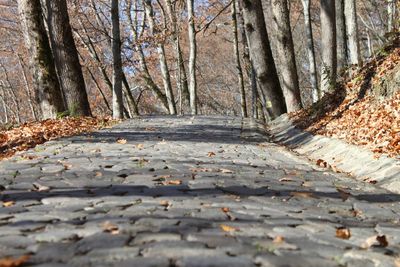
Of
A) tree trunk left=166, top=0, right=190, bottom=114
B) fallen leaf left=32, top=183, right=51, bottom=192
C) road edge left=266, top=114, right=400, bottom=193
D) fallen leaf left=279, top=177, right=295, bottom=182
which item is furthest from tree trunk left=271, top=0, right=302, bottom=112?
fallen leaf left=32, top=183, right=51, bottom=192

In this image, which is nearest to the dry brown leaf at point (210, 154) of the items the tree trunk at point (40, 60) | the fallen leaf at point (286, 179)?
the fallen leaf at point (286, 179)

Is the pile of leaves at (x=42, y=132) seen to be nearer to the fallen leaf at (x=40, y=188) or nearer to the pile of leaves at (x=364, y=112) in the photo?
the fallen leaf at (x=40, y=188)

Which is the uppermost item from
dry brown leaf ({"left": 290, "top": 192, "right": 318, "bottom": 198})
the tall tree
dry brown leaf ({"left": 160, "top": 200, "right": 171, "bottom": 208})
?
the tall tree

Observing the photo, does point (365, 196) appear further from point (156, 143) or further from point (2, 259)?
point (156, 143)

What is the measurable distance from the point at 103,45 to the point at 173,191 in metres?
29.3

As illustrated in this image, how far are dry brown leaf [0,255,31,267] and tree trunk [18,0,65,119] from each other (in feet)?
34.7

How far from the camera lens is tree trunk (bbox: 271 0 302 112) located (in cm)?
1608

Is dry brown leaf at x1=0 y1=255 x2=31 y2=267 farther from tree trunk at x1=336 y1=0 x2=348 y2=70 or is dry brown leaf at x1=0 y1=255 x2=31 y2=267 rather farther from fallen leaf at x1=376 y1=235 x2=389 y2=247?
tree trunk at x1=336 y1=0 x2=348 y2=70

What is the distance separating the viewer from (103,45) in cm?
3272

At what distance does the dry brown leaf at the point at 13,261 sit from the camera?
2615 millimetres

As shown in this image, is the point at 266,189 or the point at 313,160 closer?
Result: the point at 266,189

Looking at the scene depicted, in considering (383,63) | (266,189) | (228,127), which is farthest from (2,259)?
(228,127)

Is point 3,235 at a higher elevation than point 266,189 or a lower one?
higher

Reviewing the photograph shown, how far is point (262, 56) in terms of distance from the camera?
16.4 meters
